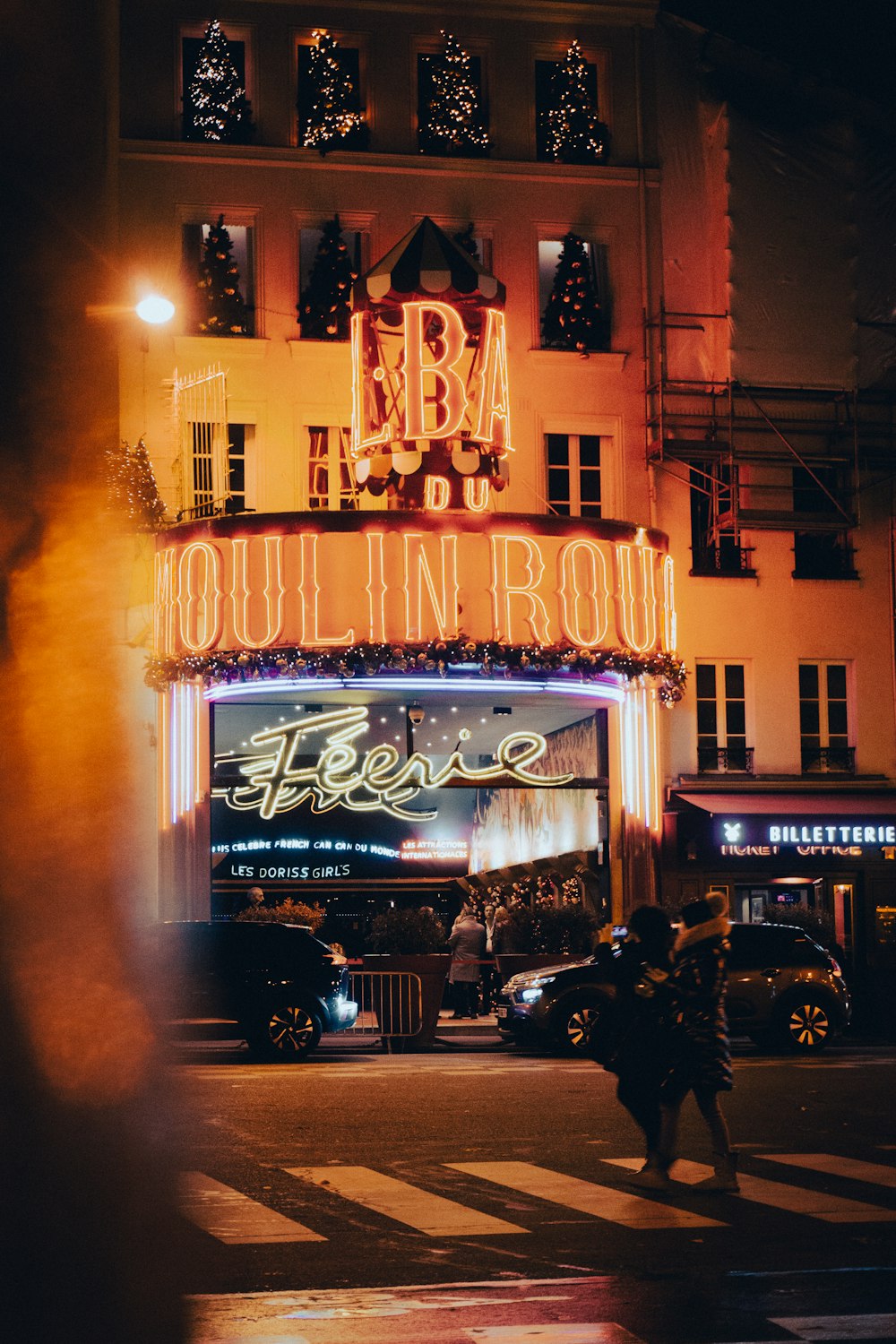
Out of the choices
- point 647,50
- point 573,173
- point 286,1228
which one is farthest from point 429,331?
point 286,1228

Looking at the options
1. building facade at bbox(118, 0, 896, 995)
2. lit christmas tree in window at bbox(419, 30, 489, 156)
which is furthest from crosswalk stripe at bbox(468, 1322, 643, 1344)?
lit christmas tree in window at bbox(419, 30, 489, 156)

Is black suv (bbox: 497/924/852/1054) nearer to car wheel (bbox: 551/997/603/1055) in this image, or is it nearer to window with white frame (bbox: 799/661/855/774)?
car wheel (bbox: 551/997/603/1055)

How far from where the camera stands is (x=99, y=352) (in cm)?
213

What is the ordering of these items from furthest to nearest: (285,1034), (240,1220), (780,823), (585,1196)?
(780,823), (285,1034), (585,1196), (240,1220)

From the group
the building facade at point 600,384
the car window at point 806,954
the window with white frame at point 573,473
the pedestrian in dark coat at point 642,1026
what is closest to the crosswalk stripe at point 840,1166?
the pedestrian in dark coat at point 642,1026

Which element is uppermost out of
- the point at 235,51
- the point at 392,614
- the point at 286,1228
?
the point at 235,51

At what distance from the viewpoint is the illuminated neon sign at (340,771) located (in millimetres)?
27422

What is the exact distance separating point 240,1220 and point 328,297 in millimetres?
21408

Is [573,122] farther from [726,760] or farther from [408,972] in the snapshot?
[408,972]

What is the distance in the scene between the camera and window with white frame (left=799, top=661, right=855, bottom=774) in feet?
96.9

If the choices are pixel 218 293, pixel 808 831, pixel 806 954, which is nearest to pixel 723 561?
pixel 808 831

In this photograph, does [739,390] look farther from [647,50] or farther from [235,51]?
[235,51]

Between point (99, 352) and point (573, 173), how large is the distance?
28875 millimetres

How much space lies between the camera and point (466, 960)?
26859 mm
